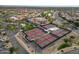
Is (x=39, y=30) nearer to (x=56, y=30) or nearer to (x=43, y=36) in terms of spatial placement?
(x=43, y=36)

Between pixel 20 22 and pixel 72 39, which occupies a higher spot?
pixel 20 22

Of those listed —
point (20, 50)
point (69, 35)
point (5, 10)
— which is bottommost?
point (20, 50)

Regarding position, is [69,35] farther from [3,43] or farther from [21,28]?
[3,43]

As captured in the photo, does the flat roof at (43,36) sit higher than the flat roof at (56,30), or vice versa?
the flat roof at (56,30)

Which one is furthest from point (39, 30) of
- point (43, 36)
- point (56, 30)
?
point (56, 30)

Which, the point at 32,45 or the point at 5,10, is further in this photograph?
the point at 5,10

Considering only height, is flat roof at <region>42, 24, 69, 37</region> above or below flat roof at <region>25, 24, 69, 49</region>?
above
